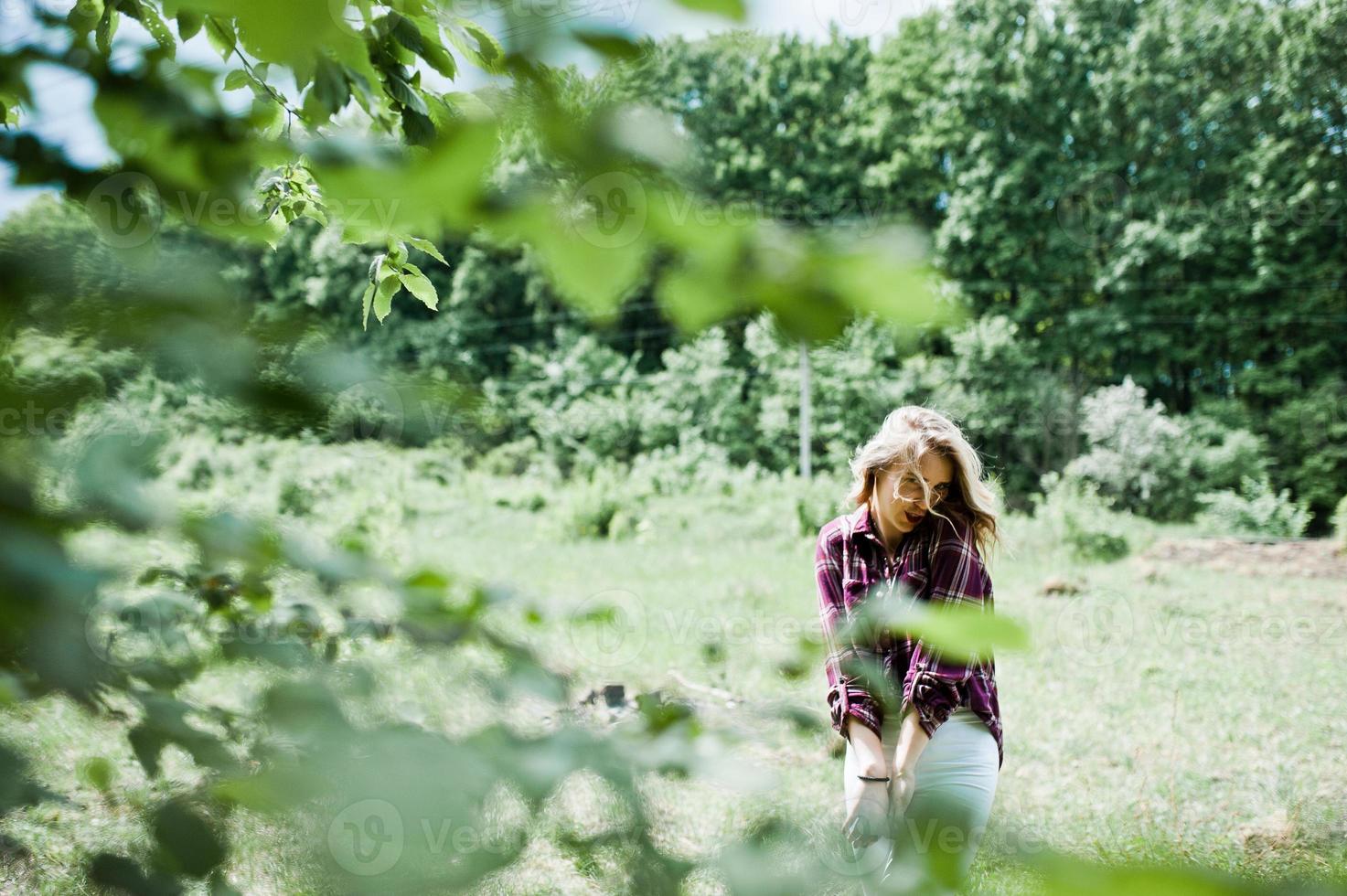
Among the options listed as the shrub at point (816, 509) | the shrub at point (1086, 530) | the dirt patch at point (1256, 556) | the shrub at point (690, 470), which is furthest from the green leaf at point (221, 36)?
the shrub at point (690, 470)

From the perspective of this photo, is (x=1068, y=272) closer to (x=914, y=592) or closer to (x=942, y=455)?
(x=942, y=455)

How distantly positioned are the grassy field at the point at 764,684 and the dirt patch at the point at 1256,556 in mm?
222

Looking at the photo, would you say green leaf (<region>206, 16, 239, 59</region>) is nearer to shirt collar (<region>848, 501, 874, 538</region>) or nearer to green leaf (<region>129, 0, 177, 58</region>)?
green leaf (<region>129, 0, 177, 58</region>)

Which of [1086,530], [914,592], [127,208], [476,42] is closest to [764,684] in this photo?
[914,592]

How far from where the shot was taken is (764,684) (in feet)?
17.5

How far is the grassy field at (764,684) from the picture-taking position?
1.70ft

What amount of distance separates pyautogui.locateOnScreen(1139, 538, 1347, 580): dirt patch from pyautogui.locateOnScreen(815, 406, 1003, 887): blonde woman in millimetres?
8994

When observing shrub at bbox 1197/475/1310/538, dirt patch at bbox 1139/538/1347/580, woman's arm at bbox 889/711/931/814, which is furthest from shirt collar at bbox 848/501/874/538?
shrub at bbox 1197/475/1310/538

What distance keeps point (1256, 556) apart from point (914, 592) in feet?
33.7

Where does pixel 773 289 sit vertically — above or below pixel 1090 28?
below

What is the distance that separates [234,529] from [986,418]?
17.3m

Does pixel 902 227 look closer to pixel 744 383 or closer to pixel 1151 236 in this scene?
pixel 744 383

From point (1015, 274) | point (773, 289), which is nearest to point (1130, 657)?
point (773, 289)

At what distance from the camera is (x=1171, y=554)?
980cm
